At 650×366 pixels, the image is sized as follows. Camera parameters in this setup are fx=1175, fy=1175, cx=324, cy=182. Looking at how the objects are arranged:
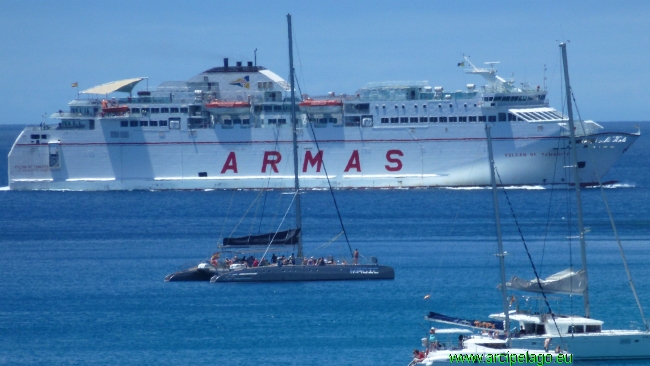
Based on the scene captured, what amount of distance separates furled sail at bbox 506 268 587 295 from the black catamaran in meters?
7.90

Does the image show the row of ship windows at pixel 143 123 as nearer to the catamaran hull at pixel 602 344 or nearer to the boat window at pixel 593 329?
the boat window at pixel 593 329

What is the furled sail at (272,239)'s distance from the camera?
31828 millimetres

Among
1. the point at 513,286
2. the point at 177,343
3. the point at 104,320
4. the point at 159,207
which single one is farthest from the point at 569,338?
the point at 159,207

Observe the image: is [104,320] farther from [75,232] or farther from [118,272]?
[75,232]

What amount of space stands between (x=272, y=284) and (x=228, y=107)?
28542 mm

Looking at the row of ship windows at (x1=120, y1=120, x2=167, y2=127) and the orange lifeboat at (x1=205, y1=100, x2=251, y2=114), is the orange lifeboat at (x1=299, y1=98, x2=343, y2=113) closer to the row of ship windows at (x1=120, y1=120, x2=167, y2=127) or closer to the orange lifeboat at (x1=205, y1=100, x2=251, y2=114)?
the orange lifeboat at (x1=205, y1=100, x2=251, y2=114)

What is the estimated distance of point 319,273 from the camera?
31.0 metres

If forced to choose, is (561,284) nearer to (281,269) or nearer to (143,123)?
(281,269)

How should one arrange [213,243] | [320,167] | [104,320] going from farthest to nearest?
[320,167] → [213,243] → [104,320]

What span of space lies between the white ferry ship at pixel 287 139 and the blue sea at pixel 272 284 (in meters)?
1.69

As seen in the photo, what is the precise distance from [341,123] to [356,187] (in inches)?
127

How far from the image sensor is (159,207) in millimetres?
53219

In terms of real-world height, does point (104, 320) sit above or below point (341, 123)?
below

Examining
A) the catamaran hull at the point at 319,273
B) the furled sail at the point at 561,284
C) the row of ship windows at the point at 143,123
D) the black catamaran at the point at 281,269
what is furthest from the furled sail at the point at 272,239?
the row of ship windows at the point at 143,123
